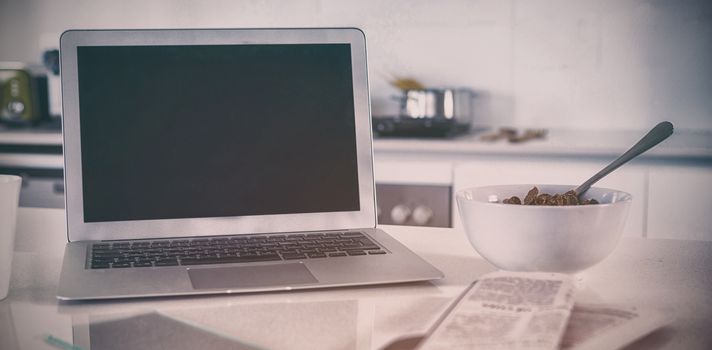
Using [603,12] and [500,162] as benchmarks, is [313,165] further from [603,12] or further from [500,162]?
[603,12]

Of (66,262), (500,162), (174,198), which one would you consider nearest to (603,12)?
(500,162)

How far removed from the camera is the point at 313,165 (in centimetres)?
102

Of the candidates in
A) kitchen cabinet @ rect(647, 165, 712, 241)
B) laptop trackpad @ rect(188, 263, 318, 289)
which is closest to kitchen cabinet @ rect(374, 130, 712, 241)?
kitchen cabinet @ rect(647, 165, 712, 241)

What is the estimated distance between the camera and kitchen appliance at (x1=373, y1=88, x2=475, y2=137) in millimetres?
2305

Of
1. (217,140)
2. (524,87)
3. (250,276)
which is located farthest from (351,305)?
(524,87)

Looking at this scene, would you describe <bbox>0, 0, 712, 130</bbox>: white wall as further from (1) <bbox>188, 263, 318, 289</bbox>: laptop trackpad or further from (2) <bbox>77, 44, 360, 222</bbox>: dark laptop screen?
(1) <bbox>188, 263, 318, 289</bbox>: laptop trackpad

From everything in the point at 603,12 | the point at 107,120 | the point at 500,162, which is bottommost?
the point at 500,162

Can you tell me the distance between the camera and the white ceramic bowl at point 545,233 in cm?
72

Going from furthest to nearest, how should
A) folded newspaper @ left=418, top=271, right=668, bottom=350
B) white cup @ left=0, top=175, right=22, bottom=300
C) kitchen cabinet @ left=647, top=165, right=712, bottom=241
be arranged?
kitchen cabinet @ left=647, top=165, right=712, bottom=241 < white cup @ left=0, top=175, right=22, bottom=300 < folded newspaper @ left=418, top=271, right=668, bottom=350

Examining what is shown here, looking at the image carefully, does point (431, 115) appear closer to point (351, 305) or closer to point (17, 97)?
point (17, 97)

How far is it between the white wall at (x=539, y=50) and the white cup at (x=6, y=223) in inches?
85.1

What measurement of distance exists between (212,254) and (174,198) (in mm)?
154

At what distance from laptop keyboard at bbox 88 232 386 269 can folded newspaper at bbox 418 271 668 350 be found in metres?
0.24

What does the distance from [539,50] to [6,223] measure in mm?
2206
